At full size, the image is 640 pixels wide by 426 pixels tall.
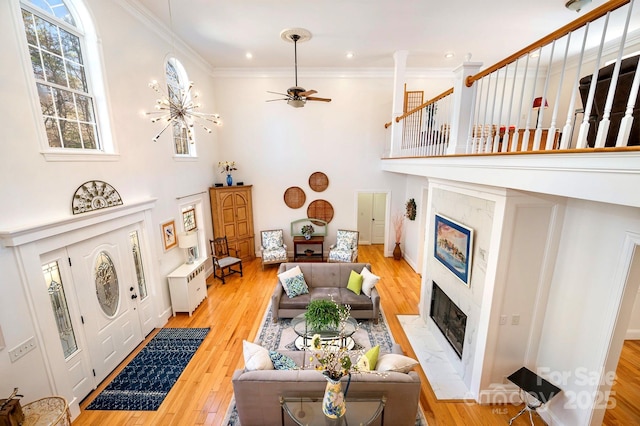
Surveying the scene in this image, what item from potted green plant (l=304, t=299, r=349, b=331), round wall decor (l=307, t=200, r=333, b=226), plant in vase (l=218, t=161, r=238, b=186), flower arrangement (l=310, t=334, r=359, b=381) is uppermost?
plant in vase (l=218, t=161, r=238, b=186)

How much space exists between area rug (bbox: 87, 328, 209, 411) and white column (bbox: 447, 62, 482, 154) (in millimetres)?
4685

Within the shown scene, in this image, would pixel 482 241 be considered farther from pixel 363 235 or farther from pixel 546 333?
pixel 363 235

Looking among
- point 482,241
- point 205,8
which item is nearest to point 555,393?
point 482,241

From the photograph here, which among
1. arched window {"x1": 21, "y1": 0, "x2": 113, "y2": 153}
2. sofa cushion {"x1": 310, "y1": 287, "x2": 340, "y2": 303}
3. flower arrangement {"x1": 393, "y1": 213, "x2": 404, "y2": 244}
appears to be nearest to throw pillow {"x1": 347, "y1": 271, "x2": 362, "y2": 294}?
sofa cushion {"x1": 310, "y1": 287, "x2": 340, "y2": 303}

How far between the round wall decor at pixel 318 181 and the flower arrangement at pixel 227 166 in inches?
85.9

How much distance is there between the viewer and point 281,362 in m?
Result: 2.98

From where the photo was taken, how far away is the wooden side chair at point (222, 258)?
6445mm

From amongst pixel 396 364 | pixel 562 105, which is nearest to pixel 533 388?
pixel 396 364

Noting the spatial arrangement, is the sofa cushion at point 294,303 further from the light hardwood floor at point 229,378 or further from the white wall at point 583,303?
the white wall at point 583,303

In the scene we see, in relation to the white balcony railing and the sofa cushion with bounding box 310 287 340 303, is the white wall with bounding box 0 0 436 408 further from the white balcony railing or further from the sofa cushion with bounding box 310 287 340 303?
the sofa cushion with bounding box 310 287 340 303

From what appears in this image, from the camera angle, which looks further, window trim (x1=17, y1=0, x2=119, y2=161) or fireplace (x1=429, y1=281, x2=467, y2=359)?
fireplace (x1=429, y1=281, x2=467, y2=359)

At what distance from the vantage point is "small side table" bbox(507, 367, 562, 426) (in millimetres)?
2770

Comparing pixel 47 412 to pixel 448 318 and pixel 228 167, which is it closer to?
pixel 448 318

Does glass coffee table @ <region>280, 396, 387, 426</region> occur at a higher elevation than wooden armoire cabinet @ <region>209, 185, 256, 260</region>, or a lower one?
lower
